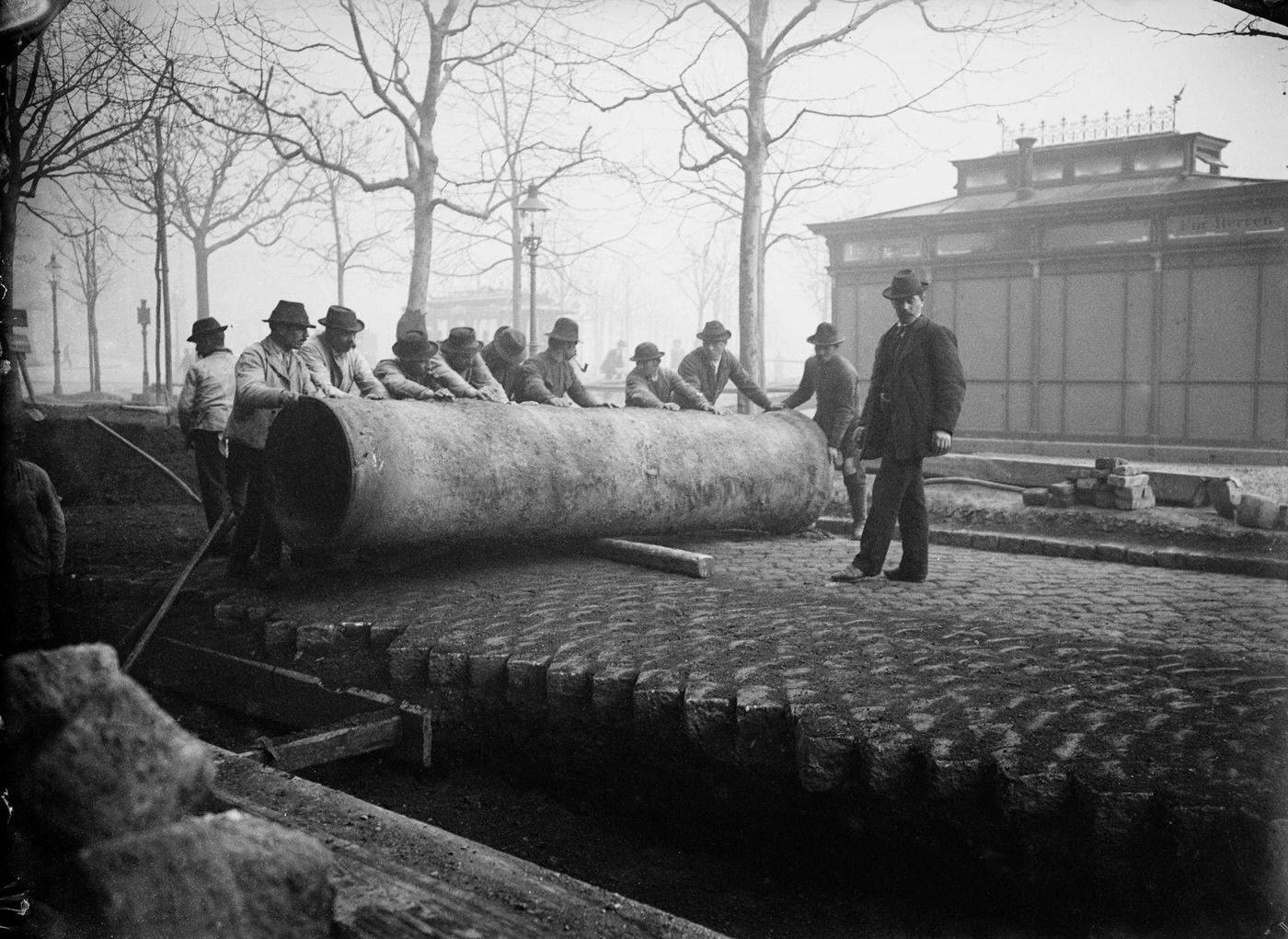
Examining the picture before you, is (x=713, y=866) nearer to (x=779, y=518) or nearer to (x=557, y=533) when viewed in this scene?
(x=557, y=533)

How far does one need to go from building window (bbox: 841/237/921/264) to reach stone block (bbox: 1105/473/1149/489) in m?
7.29

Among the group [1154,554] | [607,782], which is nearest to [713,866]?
[607,782]

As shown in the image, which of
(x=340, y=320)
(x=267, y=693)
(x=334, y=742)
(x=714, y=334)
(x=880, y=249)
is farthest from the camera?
(x=880, y=249)

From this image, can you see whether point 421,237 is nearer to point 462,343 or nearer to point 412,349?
point 462,343

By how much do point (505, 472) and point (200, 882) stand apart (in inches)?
158

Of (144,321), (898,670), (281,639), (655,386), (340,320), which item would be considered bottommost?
(281,639)

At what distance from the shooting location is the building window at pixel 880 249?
15269 millimetres

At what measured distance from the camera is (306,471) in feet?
18.5

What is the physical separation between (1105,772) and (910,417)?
3109 mm

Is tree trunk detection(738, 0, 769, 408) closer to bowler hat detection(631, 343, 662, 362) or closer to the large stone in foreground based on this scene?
bowler hat detection(631, 343, 662, 362)

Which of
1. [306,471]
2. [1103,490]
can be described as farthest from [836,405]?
[306,471]

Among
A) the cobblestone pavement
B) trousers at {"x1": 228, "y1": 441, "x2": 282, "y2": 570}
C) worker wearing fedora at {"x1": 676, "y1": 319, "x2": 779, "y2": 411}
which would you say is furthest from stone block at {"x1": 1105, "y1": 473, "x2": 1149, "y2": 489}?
trousers at {"x1": 228, "y1": 441, "x2": 282, "y2": 570}

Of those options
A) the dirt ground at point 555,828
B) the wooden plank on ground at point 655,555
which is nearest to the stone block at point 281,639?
the dirt ground at point 555,828

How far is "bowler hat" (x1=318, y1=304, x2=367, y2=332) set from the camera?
238 inches
